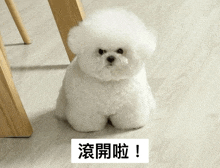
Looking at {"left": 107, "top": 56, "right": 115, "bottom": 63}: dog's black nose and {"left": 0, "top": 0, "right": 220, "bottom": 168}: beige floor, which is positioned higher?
{"left": 107, "top": 56, "right": 115, "bottom": 63}: dog's black nose

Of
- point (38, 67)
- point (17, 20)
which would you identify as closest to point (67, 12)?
point (38, 67)

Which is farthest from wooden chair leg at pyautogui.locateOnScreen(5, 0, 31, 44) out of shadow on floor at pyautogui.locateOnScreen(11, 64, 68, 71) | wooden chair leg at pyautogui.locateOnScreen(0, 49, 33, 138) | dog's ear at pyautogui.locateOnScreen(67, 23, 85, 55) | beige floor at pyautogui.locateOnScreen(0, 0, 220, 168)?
dog's ear at pyautogui.locateOnScreen(67, 23, 85, 55)

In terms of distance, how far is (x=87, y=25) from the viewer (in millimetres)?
735

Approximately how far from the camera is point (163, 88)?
983 millimetres

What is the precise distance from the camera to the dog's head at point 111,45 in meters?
0.71

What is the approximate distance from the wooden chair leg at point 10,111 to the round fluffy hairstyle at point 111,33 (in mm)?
187

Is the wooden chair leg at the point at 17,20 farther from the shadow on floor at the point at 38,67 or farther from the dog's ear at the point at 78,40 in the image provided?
the dog's ear at the point at 78,40

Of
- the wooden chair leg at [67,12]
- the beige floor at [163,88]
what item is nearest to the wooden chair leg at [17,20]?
the beige floor at [163,88]

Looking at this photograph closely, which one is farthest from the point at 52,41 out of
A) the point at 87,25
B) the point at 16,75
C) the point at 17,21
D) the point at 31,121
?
the point at 87,25

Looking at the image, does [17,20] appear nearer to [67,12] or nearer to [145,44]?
[67,12]

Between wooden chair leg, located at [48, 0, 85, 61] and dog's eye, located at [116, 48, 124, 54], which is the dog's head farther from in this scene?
wooden chair leg, located at [48, 0, 85, 61]

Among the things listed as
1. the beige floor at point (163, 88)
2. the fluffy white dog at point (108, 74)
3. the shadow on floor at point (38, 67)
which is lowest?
the beige floor at point (163, 88)

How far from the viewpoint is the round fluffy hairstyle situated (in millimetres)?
708

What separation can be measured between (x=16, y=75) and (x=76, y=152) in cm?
52
